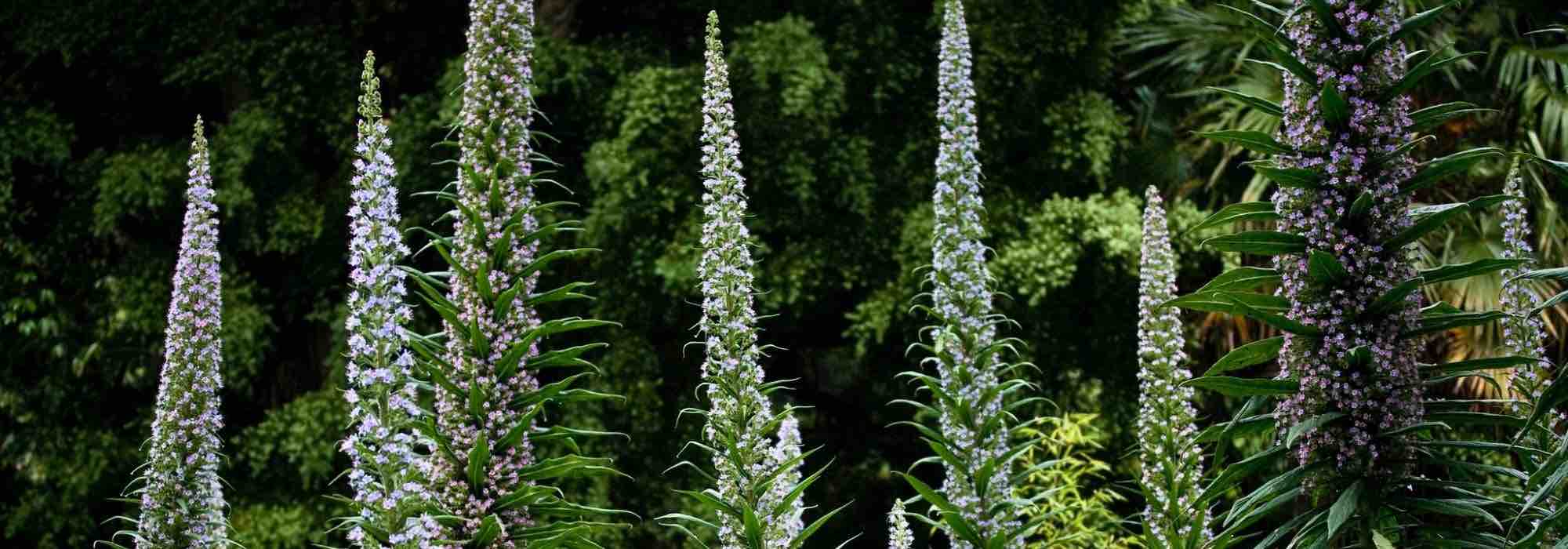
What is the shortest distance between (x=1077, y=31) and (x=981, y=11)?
665mm

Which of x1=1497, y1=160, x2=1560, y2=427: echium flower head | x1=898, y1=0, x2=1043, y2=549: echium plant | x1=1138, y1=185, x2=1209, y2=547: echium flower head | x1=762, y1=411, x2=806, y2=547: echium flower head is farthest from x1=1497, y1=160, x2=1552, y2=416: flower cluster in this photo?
x1=762, y1=411, x2=806, y2=547: echium flower head

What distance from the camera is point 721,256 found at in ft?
11.0

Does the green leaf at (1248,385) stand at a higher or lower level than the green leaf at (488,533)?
higher

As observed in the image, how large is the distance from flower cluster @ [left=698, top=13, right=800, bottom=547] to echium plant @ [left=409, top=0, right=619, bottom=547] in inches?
12.3

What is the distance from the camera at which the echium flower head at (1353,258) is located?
237 centimetres

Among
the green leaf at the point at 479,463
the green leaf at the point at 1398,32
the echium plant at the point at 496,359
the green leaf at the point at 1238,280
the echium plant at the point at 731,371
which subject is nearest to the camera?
the green leaf at the point at 1398,32

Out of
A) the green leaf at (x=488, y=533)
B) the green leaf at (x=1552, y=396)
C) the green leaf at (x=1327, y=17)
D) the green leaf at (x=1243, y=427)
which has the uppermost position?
the green leaf at (x=1327, y=17)

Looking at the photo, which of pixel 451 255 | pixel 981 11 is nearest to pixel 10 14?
pixel 981 11

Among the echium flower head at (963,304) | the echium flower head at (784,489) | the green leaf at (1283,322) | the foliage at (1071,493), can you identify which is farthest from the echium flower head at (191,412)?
the foliage at (1071,493)

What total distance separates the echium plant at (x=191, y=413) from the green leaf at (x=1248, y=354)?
2525 millimetres

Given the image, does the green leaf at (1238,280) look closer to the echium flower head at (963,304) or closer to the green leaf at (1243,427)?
the green leaf at (1243,427)

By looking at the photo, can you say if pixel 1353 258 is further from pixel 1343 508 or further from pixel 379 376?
pixel 379 376

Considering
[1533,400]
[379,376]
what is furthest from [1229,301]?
[379,376]

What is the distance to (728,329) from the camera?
10.9ft
